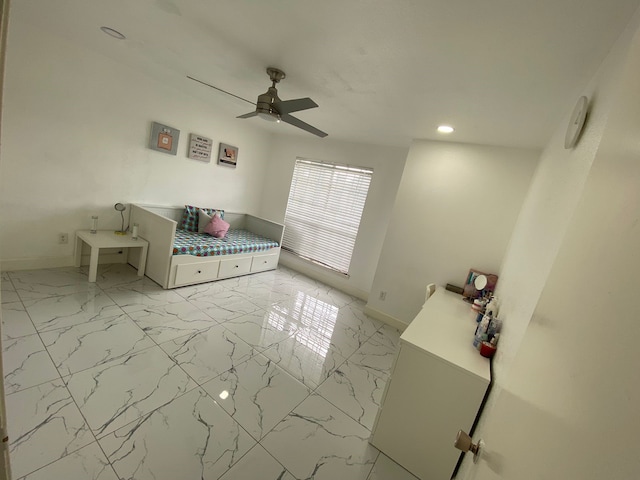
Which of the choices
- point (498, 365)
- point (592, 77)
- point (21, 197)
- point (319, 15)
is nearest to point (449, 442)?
point (498, 365)

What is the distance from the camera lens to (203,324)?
2.58 metres

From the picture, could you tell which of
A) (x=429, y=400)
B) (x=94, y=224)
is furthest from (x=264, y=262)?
(x=429, y=400)

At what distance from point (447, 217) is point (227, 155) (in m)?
3.32

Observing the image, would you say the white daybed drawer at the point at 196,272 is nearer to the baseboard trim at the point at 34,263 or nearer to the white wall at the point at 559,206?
the baseboard trim at the point at 34,263

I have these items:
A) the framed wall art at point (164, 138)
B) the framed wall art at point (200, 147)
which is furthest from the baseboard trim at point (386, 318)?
the framed wall art at point (164, 138)

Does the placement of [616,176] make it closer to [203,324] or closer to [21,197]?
[203,324]

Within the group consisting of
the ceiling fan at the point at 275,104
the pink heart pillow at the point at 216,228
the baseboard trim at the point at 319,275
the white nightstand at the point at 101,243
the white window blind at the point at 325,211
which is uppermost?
the ceiling fan at the point at 275,104

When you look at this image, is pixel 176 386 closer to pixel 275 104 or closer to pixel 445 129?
pixel 275 104

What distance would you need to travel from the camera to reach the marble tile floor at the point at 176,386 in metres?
1.40

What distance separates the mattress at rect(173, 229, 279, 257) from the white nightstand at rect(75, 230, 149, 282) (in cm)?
42

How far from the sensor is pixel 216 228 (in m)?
3.90

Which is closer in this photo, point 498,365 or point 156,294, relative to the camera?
point 498,365

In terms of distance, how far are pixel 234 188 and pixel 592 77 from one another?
428cm

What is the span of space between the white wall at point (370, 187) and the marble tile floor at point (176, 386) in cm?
120
